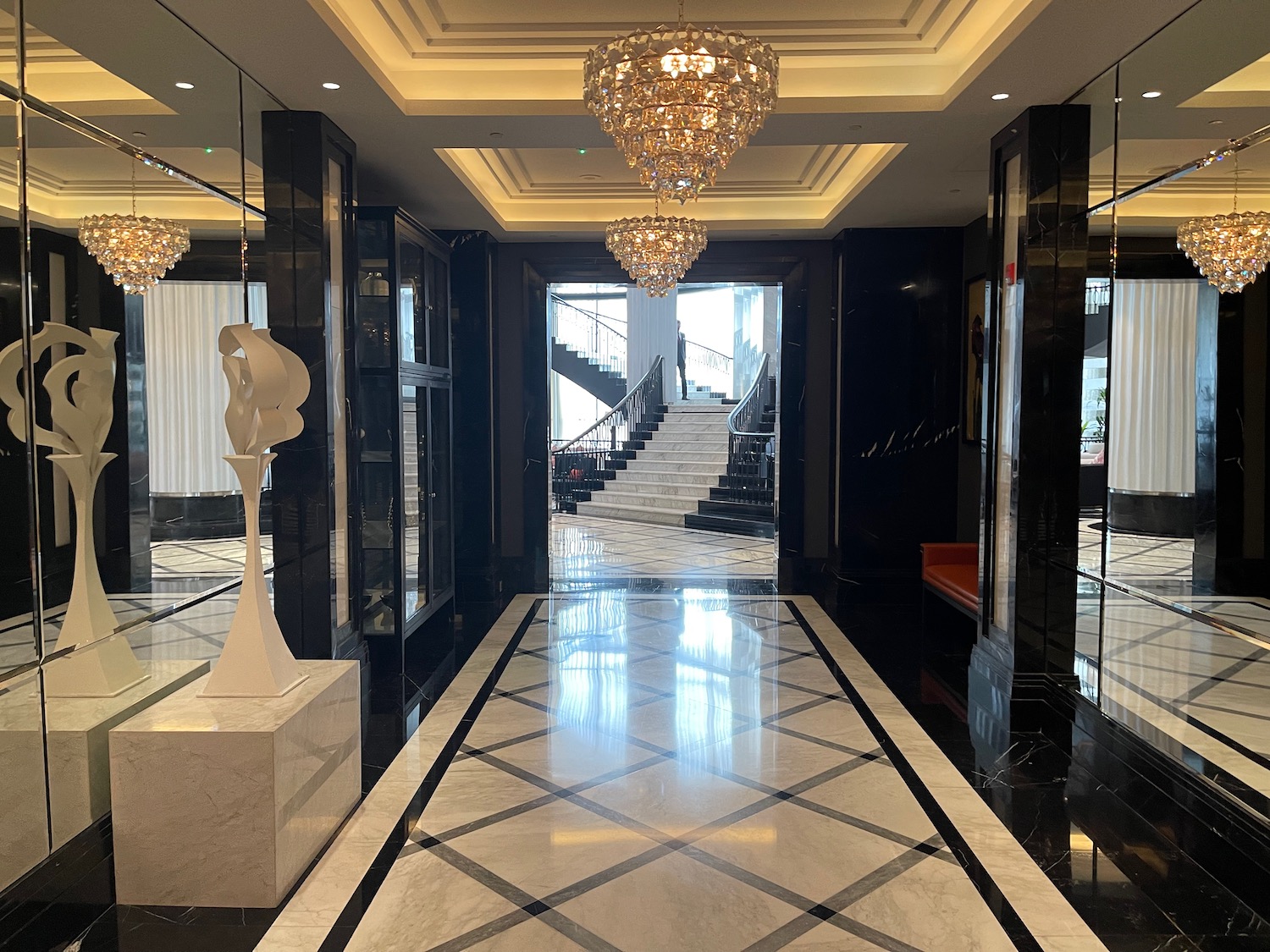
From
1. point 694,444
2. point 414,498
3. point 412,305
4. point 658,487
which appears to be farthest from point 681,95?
point 694,444

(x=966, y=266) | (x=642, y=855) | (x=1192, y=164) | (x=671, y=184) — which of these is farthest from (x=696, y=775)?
(x=966, y=266)

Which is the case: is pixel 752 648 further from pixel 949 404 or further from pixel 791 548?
pixel 949 404

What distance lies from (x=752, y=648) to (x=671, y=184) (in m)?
3.44

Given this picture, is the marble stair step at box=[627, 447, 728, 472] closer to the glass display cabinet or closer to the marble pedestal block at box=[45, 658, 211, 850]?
the glass display cabinet

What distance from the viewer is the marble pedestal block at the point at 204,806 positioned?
2736 millimetres

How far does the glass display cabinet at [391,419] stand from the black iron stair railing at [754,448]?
6873 mm

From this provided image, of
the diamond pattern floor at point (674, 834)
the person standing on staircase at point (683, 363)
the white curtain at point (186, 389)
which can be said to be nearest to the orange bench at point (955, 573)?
the diamond pattern floor at point (674, 834)

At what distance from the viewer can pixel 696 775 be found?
3832mm

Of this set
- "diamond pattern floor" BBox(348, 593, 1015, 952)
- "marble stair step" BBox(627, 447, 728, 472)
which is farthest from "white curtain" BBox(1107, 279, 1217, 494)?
"marble stair step" BBox(627, 447, 728, 472)

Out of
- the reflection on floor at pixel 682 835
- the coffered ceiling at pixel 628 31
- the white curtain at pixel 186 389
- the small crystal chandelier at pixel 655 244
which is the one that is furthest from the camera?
the small crystal chandelier at pixel 655 244

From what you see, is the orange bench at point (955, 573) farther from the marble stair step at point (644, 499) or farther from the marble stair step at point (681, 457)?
the marble stair step at point (681, 457)

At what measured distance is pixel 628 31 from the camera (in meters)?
4.50

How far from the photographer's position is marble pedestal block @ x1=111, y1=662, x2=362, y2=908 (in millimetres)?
2736

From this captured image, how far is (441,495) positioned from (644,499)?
22.6 ft
